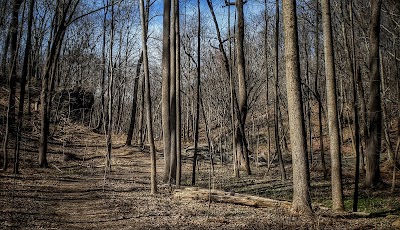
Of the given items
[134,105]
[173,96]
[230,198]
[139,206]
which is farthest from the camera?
[134,105]

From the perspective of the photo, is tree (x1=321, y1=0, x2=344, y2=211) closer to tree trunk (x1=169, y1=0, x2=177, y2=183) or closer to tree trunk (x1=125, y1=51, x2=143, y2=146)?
tree trunk (x1=169, y1=0, x2=177, y2=183)

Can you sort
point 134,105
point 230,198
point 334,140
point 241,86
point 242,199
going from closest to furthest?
point 334,140 → point 242,199 → point 230,198 → point 241,86 → point 134,105

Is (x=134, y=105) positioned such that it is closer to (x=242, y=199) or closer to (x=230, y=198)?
(x=230, y=198)

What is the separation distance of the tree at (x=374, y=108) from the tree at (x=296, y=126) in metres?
6.19

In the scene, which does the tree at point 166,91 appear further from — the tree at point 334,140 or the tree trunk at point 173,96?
the tree at point 334,140

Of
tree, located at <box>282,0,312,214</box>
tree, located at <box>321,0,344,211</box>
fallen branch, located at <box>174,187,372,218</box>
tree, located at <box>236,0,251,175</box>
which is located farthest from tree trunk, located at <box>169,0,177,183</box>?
tree, located at <box>321,0,344,211</box>

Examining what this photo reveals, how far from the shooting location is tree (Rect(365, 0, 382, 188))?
12756mm

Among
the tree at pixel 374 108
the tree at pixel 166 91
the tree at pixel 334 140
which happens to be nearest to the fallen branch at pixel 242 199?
the tree at pixel 334 140

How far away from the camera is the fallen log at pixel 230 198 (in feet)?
30.5

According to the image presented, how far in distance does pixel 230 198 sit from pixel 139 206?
2633 mm

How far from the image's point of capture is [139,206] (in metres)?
9.43

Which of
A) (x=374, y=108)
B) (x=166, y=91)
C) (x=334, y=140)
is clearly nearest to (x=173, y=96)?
(x=166, y=91)

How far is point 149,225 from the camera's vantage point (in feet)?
23.9

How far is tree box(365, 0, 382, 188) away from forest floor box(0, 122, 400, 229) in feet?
2.72
